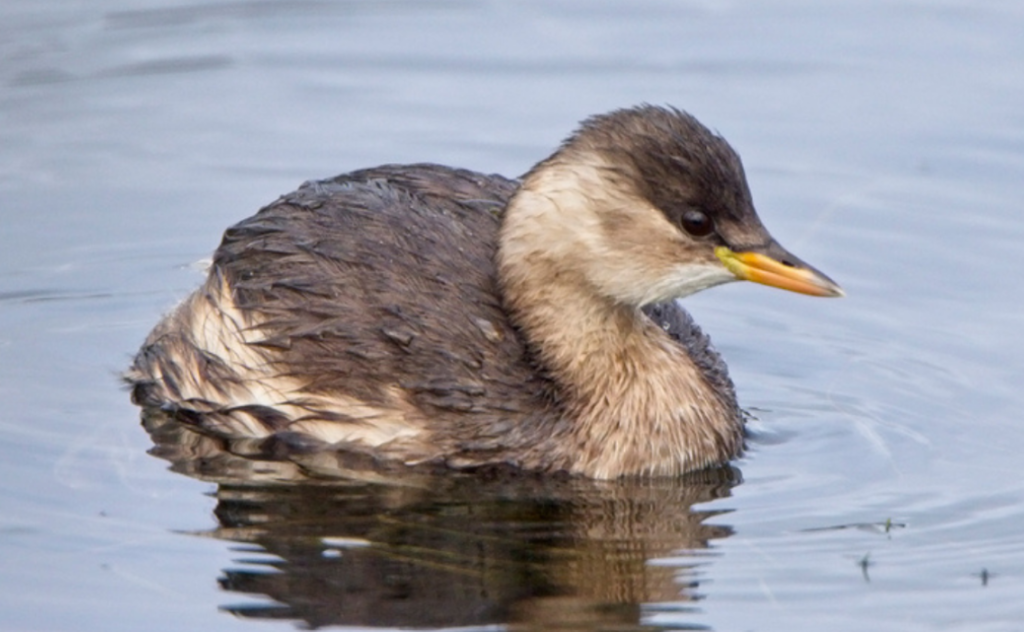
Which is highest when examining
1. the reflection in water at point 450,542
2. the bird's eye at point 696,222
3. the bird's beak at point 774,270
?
the bird's eye at point 696,222

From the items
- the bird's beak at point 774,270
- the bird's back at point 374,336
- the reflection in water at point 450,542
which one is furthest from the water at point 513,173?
the bird's beak at point 774,270

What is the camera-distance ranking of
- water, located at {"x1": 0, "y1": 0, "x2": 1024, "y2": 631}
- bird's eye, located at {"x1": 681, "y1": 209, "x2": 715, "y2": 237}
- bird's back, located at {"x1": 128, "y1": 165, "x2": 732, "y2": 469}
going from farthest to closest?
bird's back, located at {"x1": 128, "y1": 165, "x2": 732, "y2": 469}, bird's eye, located at {"x1": 681, "y1": 209, "x2": 715, "y2": 237}, water, located at {"x1": 0, "y1": 0, "x2": 1024, "y2": 631}

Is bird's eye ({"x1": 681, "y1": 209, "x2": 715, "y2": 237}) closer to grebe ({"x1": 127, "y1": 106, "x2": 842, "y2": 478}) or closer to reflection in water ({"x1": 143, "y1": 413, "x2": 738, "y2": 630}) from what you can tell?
grebe ({"x1": 127, "y1": 106, "x2": 842, "y2": 478})

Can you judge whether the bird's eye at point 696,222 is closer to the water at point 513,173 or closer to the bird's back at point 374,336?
the bird's back at point 374,336

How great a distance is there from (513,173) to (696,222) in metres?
3.73

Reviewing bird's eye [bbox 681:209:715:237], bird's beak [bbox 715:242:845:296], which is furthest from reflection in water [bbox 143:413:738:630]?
bird's eye [bbox 681:209:715:237]

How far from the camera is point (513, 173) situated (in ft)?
41.3

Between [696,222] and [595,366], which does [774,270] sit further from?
[595,366]

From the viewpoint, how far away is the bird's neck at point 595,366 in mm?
9166

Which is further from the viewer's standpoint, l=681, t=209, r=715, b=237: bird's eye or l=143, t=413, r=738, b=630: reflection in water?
l=681, t=209, r=715, b=237: bird's eye

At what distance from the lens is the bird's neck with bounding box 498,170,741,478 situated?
9166mm

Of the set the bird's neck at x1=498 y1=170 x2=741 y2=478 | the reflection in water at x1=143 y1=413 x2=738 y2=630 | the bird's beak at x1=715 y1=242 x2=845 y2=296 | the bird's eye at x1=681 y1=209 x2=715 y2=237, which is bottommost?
the reflection in water at x1=143 y1=413 x2=738 y2=630

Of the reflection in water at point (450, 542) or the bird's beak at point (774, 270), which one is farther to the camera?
the bird's beak at point (774, 270)

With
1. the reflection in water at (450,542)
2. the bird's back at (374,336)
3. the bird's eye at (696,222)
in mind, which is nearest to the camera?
the reflection in water at (450,542)
